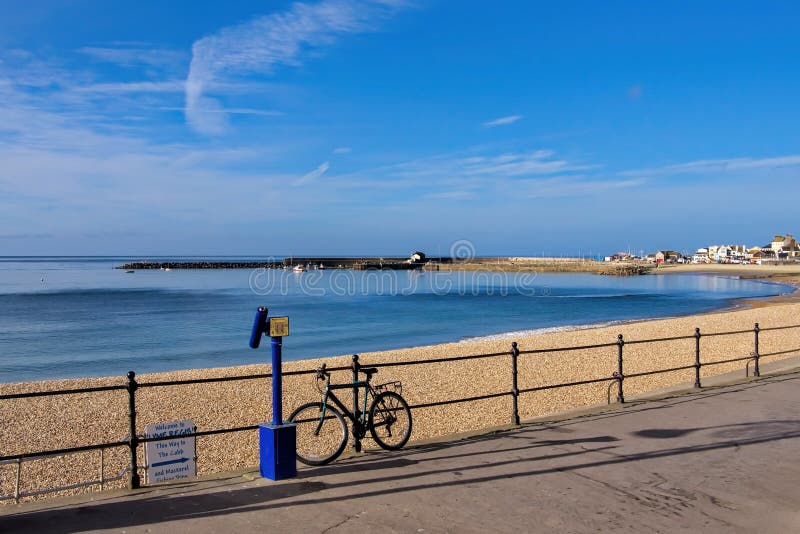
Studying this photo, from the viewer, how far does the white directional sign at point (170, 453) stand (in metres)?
7.77

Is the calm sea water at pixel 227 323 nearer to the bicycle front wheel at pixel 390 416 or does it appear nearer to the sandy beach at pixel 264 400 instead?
the sandy beach at pixel 264 400

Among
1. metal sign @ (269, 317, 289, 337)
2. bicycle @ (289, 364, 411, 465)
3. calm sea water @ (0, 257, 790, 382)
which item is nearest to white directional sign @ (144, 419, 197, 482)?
bicycle @ (289, 364, 411, 465)

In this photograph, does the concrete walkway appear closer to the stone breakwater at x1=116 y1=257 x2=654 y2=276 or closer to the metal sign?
the metal sign

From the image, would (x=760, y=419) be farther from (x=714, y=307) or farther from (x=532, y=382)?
(x=714, y=307)

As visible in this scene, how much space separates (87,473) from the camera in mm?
10422

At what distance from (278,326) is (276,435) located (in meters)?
1.07

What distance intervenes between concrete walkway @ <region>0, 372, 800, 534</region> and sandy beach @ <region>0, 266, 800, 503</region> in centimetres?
346

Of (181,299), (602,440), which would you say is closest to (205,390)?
(602,440)

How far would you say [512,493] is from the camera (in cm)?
625

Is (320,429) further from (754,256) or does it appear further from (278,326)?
(754,256)

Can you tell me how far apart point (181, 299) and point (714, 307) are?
5087 centimetres

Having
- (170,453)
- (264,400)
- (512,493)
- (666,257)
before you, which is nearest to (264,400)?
(264,400)

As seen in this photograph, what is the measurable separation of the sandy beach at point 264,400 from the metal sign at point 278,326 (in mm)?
3771

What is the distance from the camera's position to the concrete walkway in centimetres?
551
